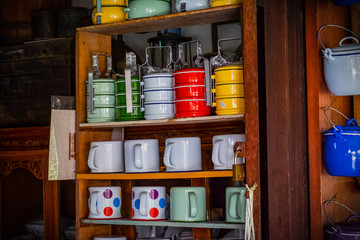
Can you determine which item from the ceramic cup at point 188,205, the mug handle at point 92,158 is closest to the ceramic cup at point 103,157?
the mug handle at point 92,158

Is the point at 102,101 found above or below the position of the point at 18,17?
below

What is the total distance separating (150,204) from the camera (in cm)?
255

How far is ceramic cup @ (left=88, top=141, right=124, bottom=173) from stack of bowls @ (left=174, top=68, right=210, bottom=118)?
1.28ft

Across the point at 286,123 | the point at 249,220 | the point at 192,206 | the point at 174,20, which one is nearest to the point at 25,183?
the point at 192,206

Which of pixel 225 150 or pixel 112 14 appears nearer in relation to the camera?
pixel 225 150

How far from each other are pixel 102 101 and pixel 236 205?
0.79 meters

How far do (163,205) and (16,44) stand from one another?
1505 mm

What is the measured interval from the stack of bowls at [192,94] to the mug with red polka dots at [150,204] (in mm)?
358

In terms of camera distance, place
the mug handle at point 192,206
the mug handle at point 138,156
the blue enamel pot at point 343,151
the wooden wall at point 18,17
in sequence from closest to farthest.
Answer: the blue enamel pot at point 343,151 < the mug handle at point 192,206 < the mug handle at point 138,156 < the wooden wall at point 18,17

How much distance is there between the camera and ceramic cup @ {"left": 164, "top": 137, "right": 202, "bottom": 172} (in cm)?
249

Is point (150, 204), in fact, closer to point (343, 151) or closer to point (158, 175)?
point (158, 175)

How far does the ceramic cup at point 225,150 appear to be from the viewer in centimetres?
241

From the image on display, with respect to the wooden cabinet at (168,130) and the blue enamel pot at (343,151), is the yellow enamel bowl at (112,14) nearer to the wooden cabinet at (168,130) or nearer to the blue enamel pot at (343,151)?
the wooden cabinet at (168,130)

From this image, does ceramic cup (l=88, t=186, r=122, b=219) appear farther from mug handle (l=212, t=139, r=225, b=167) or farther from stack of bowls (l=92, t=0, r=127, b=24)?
stack of bowls (l=92, t=0, r=127, b=24)
